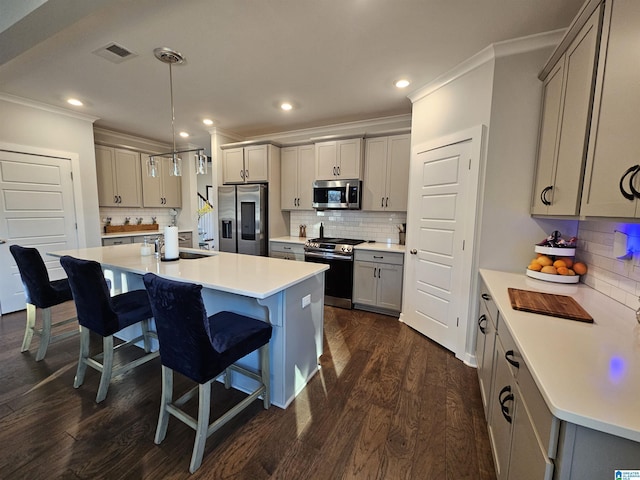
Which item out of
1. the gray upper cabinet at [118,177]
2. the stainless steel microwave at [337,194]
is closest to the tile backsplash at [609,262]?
the stainless steel microwave at [337,194]

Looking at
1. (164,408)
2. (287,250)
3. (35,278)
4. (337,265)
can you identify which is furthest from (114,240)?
(164,408)

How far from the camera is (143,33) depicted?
2043mm

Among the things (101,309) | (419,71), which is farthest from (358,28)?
(101,309)

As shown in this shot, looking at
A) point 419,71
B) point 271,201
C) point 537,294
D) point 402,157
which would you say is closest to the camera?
point 537,294

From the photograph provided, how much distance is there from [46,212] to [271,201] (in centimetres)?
297

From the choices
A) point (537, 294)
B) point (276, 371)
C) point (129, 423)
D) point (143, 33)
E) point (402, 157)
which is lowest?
point (129, 423)

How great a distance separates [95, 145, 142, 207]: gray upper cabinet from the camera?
436cm

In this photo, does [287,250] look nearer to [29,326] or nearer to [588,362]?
[29,326]

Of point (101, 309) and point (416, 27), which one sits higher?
point (416, 27)

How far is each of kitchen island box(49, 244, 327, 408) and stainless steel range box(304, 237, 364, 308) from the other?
1446 millimetres

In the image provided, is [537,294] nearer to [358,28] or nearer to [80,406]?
[358,28]

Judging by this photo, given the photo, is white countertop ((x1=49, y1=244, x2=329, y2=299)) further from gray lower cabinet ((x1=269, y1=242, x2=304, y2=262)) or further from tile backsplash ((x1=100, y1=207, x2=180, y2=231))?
tile backsplash ((x1=100, y1=207, x2=180, y2=231))

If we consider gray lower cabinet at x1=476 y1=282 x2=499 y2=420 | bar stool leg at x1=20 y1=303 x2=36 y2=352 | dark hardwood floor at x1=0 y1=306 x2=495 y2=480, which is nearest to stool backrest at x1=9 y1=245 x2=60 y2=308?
bar stool leg at x1=20 y1=303 x2=36 y2=352

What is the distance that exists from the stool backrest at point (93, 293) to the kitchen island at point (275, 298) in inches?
9.9
